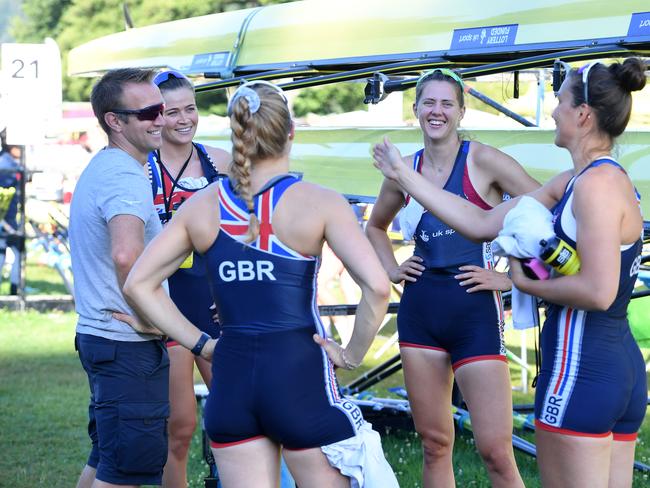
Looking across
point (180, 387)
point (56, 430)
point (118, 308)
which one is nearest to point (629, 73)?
point (118, 308)

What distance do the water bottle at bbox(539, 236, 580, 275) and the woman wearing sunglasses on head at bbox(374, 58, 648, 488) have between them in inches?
1.2

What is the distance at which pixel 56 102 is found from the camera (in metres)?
13.4

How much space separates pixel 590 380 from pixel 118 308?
1.84 meters

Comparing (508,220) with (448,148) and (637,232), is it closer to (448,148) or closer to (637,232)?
(637,232)

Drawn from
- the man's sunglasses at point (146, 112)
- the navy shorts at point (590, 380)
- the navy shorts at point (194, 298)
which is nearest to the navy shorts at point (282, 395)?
the navy shorts at point (590, 380)

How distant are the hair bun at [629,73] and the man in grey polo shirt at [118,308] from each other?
1812 millimetres

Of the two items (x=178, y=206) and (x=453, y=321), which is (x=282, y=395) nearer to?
(x=453, y=321)

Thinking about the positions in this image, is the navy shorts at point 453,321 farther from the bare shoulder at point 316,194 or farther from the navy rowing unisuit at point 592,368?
the bare shoulder at point 316,194

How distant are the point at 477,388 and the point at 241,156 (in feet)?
6.06

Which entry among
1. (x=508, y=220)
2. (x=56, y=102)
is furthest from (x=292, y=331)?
(x=56, y=102)

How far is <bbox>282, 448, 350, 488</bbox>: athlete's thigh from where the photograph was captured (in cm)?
319

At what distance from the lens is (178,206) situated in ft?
16.5

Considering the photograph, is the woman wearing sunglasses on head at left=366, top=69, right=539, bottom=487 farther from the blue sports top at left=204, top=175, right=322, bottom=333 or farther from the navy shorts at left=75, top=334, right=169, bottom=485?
the blue sports top at left=204, top=175, right=322, bottom=333

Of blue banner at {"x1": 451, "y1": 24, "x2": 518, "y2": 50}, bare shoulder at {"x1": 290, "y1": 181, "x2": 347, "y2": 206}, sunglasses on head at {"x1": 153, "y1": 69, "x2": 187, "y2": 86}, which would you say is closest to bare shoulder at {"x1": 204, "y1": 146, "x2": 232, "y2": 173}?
sunglasses on head at {"x1": 153, "y1": 69, "x2": 187, "y2": 86}
